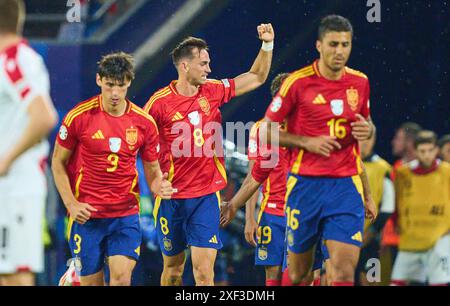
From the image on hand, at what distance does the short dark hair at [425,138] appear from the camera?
27.6 feet

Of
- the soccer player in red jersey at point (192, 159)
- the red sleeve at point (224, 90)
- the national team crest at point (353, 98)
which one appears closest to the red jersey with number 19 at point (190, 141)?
the soccer player in red jersey at point (192, 159)

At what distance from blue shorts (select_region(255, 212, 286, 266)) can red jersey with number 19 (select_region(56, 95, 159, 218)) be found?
1.07 meters

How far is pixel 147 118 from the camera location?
7230 millimetres

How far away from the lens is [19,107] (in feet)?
17.8

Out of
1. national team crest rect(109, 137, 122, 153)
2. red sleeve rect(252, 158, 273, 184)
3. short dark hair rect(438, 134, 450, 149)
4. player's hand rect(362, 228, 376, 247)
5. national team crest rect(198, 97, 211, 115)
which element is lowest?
player's hand rect(362, 228, 376, 247)

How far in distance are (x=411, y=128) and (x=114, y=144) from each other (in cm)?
265

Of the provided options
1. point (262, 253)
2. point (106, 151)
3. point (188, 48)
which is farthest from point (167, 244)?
point (188, 48)

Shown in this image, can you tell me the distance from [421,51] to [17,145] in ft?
14.3

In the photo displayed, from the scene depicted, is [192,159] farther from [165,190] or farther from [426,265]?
[426,265]

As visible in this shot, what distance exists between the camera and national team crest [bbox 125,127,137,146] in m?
7.15

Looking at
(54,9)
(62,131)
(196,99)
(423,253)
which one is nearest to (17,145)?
(62,131)

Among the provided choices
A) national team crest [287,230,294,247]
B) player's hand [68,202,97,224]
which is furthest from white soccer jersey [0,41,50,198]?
national team crest [287,230,294,247]

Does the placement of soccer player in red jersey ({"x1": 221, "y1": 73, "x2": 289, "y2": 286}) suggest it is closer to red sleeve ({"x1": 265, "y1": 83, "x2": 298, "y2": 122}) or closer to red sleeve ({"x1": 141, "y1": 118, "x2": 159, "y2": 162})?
red sleeve ({"x1": 141, "y1": 118, "x2": 159, "y2": 162})

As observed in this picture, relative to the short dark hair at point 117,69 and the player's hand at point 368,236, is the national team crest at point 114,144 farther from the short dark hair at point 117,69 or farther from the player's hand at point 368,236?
the player's hand at point 368,236
